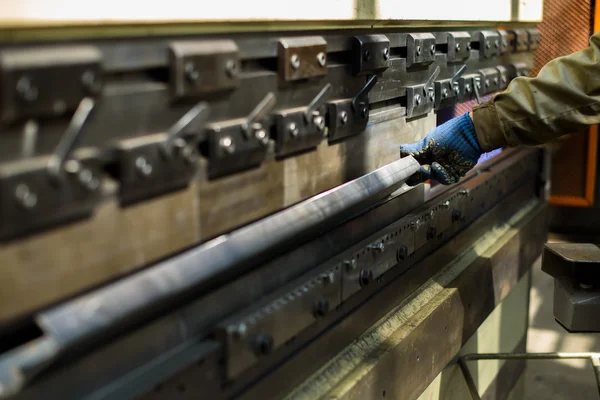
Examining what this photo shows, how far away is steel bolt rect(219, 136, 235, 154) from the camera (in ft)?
3.93

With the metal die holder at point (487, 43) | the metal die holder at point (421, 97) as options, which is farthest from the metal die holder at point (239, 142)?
the metal die holder at point (487, 43)

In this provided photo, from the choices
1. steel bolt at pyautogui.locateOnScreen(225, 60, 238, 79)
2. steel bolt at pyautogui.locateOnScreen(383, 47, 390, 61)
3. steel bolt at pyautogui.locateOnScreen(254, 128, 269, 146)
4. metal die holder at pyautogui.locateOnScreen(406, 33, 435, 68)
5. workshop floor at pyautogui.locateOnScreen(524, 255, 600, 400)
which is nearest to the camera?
steel bolt at pyautogui.locateOnScreen(225, 60, 238, 79)

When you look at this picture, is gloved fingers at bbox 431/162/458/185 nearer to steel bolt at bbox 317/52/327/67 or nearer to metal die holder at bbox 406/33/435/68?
metal die holder at bbox 406/33/435/68

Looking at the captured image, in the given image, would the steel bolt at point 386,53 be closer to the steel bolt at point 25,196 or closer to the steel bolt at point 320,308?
the steel bolt at point 320,308

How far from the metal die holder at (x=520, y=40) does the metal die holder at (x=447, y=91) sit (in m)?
0.63

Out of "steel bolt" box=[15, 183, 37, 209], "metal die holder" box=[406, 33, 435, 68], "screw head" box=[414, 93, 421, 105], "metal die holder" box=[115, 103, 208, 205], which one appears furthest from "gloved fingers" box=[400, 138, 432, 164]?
"steel bolt" box=[15, 183, 37, 209]

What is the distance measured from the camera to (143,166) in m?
1.03

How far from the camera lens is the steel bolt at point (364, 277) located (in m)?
1.64

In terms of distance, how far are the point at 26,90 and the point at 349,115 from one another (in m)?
0.95

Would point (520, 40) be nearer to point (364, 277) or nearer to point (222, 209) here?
point (364, 277)

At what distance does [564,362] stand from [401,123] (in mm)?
2607

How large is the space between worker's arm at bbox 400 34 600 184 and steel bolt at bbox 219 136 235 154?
36.1 inches

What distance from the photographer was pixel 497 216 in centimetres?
282

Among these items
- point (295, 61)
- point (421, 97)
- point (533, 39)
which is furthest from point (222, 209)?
point (533, 39)
